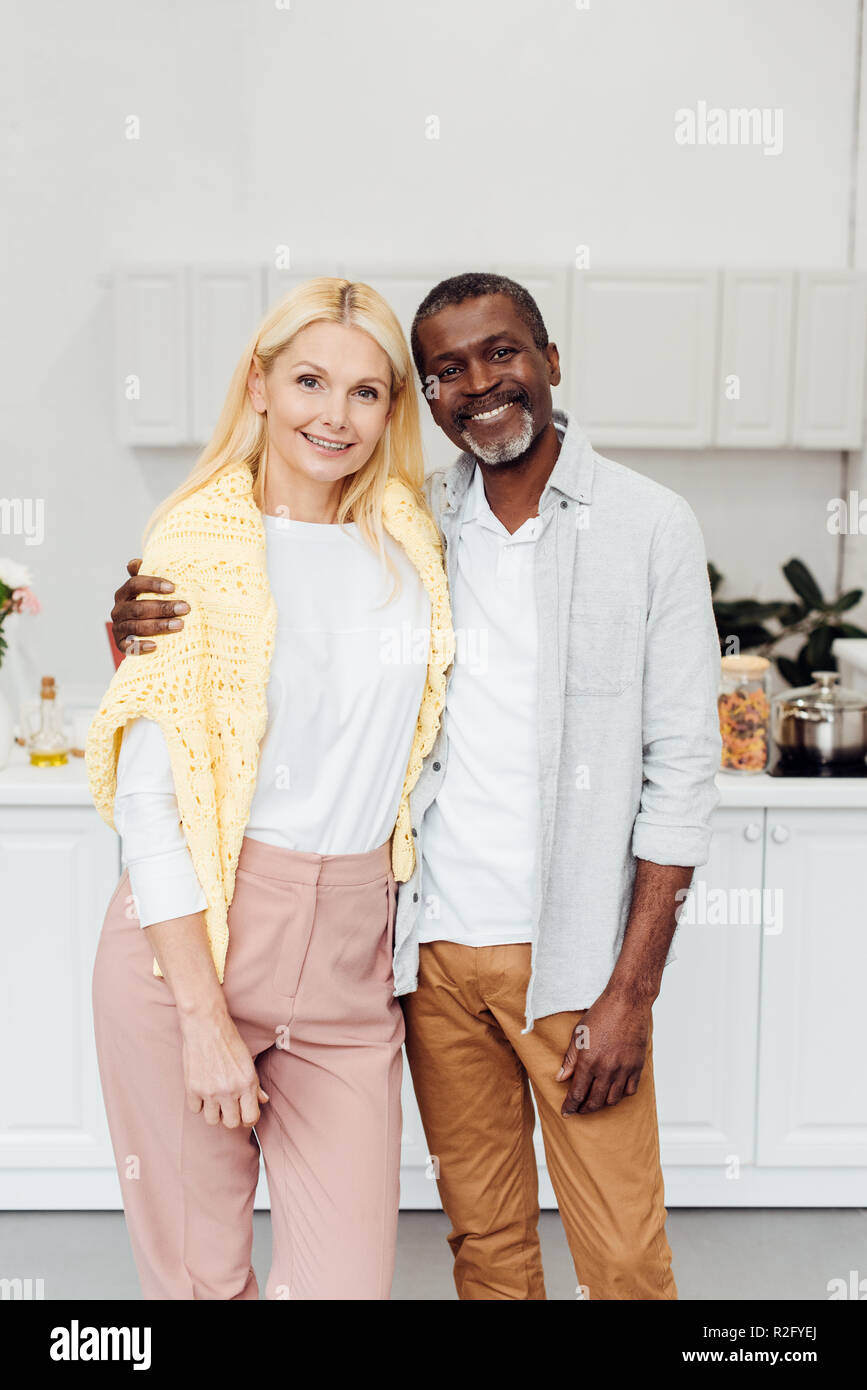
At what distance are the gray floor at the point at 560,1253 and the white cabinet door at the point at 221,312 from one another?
2377mm

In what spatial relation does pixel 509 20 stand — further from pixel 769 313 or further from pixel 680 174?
pixel 769 313

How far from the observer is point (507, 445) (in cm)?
156

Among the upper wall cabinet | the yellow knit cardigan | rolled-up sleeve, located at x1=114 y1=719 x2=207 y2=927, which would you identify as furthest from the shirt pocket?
the upper wall cabinet

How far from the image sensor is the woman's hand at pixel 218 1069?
142cm

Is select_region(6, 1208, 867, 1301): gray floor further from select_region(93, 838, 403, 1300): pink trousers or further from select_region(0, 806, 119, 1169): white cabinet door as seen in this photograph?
select_region(93, 838, 403, 1300): pink trousers

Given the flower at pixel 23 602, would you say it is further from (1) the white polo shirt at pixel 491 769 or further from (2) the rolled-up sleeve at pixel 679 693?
(2) the rolled-up sleeve at pixel 679 693

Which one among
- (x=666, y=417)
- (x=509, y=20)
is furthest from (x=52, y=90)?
(x=666, y=417)

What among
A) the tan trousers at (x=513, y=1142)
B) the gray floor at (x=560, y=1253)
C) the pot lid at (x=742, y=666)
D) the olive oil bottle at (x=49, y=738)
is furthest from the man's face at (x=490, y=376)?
the gray floor at (x=560, y=1253)

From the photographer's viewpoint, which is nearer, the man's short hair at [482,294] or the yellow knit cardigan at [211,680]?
the yellow knit cardigan at [211,680]

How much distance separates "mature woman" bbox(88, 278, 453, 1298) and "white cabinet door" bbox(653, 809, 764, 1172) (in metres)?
1.02

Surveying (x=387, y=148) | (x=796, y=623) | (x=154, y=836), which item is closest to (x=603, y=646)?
(x=154, y=836)

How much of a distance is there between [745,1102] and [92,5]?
3928 mm

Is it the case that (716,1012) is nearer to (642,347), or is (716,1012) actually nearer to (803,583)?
(803,583)

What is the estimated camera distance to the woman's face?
1489 mm
